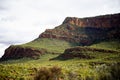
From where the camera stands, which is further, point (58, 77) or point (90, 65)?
point (90, 65)

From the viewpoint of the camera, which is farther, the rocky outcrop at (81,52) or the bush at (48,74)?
the rocky outcrop at (81,52)

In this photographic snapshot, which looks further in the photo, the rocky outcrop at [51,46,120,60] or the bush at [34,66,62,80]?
the rocky outcrop at [51,46,120,60]

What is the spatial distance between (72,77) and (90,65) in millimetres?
47725

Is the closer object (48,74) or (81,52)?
(48,74)

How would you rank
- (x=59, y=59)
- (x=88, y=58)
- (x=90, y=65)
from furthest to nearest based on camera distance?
(x=59, y=59), (x=88, y=58), (x=90, y=65)

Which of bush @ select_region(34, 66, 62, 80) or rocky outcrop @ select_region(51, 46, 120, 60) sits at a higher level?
rocky outcrop @ select_region(51, 46, 120, 60)

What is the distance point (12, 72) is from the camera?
101875 mm

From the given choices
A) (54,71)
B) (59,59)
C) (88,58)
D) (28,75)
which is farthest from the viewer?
(59,59)

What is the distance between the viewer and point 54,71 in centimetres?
9606

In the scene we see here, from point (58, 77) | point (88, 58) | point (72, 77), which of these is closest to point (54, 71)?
point (58, 77)

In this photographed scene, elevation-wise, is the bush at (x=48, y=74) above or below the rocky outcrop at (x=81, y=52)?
below

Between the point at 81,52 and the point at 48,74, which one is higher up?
the point at 81,52

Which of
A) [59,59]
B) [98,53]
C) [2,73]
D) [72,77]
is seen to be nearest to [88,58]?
[98,53]

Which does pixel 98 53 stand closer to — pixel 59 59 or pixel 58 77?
pixel 59 59
